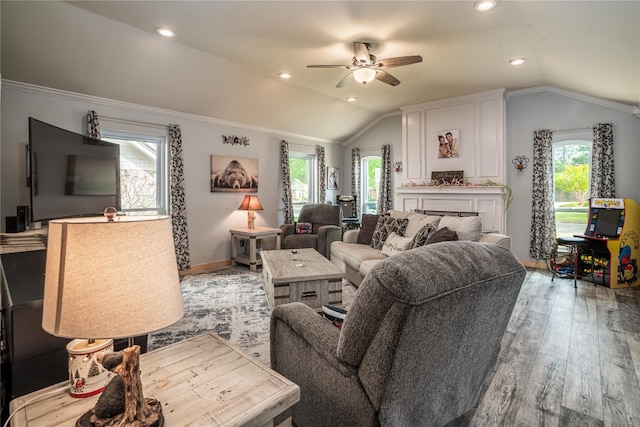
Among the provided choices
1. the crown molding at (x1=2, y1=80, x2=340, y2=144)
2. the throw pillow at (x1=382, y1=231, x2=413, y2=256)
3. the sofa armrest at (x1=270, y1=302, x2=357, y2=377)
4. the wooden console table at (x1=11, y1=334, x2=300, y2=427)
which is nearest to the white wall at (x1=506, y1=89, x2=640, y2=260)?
the throw pillow at (x1=382, y1=231, x2=413, y2=256)

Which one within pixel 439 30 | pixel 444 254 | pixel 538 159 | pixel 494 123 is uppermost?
pixel 439 30

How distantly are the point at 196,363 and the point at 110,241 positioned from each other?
630 mm

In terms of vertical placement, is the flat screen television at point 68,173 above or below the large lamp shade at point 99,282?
above

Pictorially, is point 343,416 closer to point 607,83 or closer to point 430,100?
point 607,83

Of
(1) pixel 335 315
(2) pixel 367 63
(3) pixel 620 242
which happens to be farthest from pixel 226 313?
(3) pixel 620 242

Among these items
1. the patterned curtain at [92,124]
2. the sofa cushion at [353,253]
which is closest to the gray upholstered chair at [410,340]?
the sofa cushion at [353,253]

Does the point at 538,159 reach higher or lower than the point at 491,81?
lower

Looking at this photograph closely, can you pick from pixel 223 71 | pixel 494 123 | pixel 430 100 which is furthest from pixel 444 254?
pixel 430 100

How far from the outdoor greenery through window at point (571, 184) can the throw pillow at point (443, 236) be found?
10.1ft

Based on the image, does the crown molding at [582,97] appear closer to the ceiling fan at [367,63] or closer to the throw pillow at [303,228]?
the ceiling fan at [367,63]

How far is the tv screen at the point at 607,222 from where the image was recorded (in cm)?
408

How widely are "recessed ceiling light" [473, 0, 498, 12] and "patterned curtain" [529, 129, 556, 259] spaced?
3053 millimetres

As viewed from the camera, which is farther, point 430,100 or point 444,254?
point 430,100

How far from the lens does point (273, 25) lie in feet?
10.1
